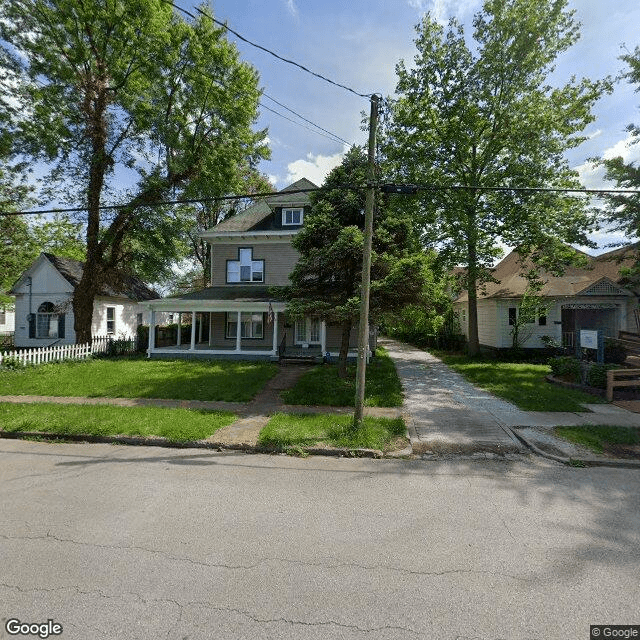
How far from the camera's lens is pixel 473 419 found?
27.9 ft

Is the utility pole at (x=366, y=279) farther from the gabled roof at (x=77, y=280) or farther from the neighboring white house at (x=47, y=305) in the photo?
the neighboring white house at (x=47, y=305)

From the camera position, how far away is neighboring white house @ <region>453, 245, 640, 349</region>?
18859 mm

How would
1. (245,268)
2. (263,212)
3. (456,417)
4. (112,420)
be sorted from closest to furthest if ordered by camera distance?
(112,420) < (456,417) < (245,268) < (263,212)

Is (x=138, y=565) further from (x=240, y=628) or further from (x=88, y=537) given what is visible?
(x=240, y=628)

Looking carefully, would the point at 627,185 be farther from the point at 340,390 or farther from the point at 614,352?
the point at 340,390

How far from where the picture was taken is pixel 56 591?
2.94 meters

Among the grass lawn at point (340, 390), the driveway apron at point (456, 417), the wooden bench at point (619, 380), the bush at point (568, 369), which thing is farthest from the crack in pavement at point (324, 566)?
the bush at point (568, 369)

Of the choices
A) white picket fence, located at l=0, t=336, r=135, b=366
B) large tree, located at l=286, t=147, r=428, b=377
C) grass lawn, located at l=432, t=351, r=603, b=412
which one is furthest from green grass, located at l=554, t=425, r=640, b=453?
white picket fence, located at l=0, t=336, r=135, b=366

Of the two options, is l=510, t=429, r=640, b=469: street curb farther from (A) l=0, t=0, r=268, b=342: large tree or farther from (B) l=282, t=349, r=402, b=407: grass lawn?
(A) l=0, t=0, r=268, b=342: large tree

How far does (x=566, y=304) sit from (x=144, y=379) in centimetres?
2025

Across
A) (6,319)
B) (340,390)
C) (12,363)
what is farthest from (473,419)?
(6,319)

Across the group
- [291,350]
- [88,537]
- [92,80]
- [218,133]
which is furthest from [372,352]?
[92,80]

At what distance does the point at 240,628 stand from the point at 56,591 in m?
1.64

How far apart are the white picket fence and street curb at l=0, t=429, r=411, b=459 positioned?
357 inches
